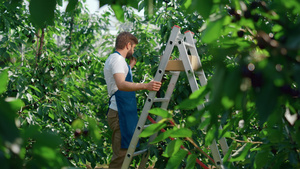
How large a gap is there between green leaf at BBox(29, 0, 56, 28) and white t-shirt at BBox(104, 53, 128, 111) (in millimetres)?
2237

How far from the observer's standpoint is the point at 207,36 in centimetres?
51

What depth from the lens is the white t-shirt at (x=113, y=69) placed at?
285 centimetres

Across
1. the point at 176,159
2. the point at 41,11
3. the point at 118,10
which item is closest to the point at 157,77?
the point at 176,159

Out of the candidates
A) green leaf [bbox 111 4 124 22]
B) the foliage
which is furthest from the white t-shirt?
green leaf [bbox 111 4 124 22]

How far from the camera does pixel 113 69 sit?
286 cm

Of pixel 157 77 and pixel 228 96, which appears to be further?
pixel 157 77

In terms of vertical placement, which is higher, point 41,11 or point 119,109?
point 41,11

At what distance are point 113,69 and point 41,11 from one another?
227 centimetres

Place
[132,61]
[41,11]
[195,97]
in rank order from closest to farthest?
1. [41,11]
2. [195,97]
3. [132,61]

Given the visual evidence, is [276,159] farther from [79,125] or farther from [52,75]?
[52,75]

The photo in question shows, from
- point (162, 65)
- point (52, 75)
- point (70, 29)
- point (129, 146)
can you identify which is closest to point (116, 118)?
point (129, 146)

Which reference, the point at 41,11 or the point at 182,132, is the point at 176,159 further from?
the point at 41,11

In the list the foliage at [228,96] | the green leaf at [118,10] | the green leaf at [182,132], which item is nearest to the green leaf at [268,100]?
the foliage at [228,96]

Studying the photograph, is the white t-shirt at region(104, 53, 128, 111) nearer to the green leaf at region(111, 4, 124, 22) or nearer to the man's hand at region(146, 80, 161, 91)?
the man's hand at region(146, 80, 161, 91)
